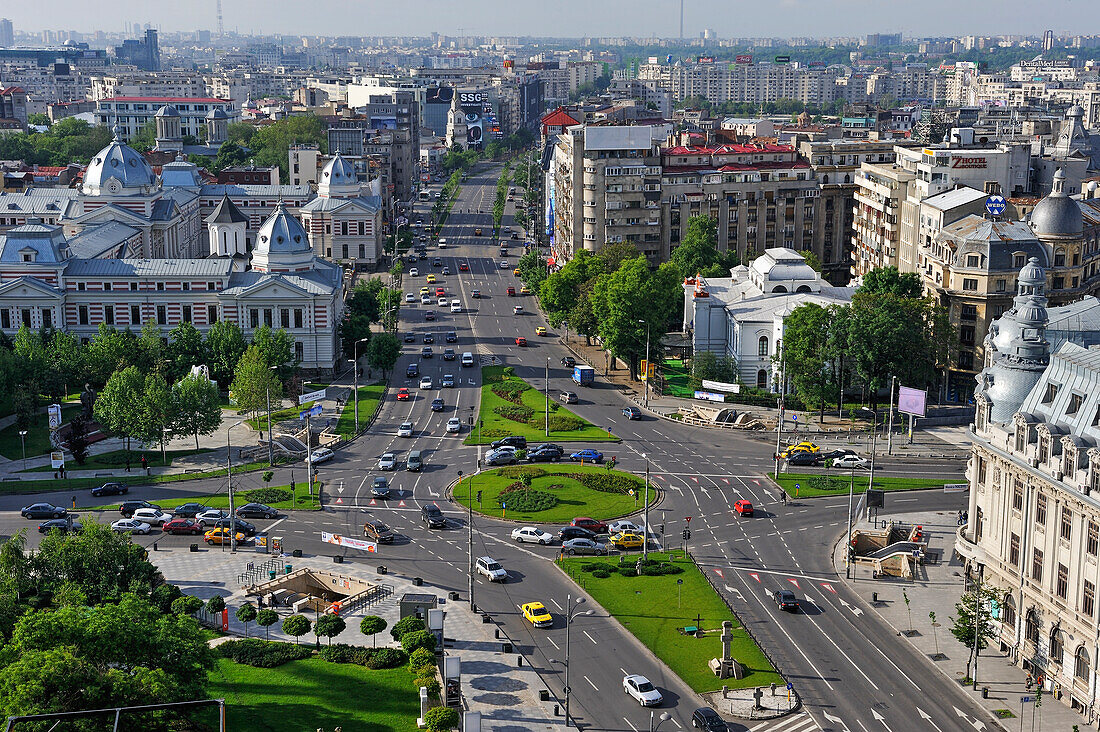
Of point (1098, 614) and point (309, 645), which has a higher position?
point (1098, 614)

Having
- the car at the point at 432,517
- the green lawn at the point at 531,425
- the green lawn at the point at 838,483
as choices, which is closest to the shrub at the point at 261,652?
the car at the point at 432,517

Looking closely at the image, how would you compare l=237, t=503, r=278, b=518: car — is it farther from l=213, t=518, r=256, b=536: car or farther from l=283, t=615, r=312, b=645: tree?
l=283, t=615, r=312, b=645: tree

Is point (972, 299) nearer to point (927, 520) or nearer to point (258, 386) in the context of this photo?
point (927, 520)

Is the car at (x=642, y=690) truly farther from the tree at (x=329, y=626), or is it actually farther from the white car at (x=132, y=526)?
the white car at (x=132, y=526)

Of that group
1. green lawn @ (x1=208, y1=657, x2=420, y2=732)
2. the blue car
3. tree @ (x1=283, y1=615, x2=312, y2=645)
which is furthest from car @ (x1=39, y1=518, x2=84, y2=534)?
the blue car

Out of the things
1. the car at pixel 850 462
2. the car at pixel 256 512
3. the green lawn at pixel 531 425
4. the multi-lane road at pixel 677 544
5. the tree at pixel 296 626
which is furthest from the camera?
the green lawn at pixel 531 425

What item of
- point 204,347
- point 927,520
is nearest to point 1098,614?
point 927,520
